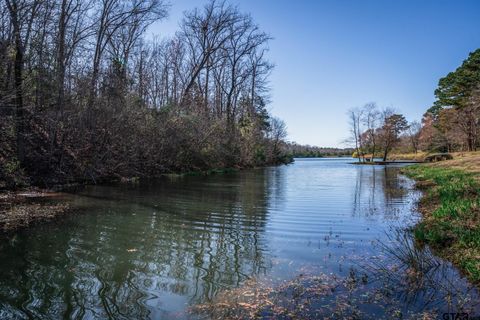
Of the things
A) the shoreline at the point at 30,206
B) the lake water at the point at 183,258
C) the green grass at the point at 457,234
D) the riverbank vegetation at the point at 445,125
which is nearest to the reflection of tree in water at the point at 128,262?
the lake water at the point at 183,258

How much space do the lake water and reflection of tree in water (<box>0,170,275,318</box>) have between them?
0.02m

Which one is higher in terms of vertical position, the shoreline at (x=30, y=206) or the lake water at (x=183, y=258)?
the shoreline at (x=30, y=206)

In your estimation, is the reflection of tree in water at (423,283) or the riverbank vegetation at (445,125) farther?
the riverbank vegetation at (445,125)

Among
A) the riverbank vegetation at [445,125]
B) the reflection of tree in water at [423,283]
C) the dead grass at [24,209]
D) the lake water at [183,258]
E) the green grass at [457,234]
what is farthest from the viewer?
the riverbank vegetation at [445,125]

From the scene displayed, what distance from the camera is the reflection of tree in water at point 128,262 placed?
13.3 ft

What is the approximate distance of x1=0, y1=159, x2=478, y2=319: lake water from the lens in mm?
4070

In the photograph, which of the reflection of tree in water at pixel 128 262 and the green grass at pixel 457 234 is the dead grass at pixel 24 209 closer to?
the reflection of tree in water at pixel 128 262

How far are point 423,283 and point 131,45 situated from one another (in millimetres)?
28173

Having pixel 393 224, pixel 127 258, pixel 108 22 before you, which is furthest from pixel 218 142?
pixel 127 258

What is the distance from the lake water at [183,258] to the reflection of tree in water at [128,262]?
2 centimetres

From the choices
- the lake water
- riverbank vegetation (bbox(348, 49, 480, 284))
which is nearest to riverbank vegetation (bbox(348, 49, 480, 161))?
riverbank vegetation (bbox(348, 49, 480, 284))

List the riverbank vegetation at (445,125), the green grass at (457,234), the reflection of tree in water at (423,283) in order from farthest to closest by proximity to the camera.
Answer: the riverbank vegetation at (445,125) → the green grass at (457,234) → the reflection of tree in water at (423,283)

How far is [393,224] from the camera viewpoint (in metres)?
8.75

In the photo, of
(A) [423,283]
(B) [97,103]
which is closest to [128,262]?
(A) [423,283]
